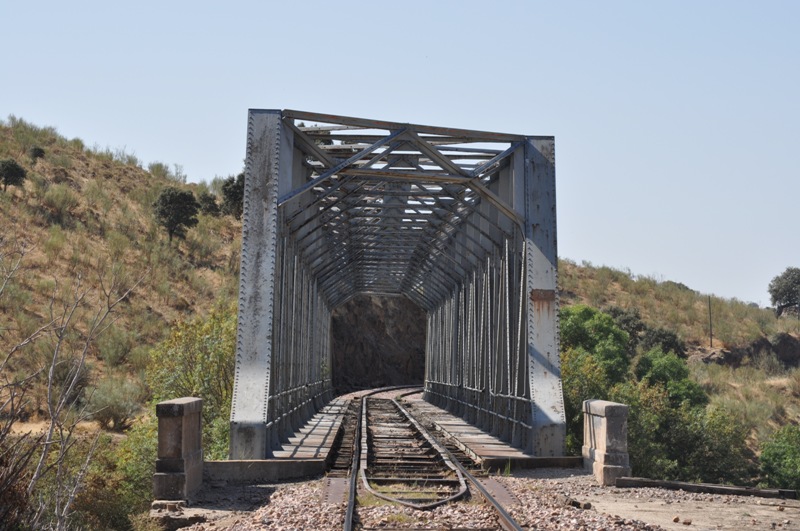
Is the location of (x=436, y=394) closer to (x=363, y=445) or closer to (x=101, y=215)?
(x=363, y=445)

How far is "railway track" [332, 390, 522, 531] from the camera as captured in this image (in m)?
9.26

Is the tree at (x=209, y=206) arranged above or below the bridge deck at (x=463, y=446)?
above

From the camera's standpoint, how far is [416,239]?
23766mm

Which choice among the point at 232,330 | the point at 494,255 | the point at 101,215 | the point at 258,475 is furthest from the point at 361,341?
the point at 258,475

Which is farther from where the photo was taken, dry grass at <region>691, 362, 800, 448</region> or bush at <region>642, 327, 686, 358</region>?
bush at <region>642, 327, 686, 358</region>

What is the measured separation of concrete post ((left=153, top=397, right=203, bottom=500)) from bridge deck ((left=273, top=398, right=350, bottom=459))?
8.07ft

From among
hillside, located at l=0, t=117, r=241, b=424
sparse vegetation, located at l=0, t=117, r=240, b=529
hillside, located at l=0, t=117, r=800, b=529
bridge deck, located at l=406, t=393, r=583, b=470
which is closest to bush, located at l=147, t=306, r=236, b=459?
hillside, located at l=0, t=117, r=800, b=529

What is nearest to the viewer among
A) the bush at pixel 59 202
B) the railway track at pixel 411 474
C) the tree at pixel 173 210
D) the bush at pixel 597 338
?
the railway track at pixel 411 474

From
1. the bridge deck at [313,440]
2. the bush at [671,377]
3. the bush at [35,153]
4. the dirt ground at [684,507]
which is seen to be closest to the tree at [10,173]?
the bush at [35,153]

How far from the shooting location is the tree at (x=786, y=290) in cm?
7919

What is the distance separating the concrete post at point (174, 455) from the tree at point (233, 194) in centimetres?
4965

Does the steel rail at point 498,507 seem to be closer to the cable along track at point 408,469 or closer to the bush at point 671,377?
the cable along track at point 408,469

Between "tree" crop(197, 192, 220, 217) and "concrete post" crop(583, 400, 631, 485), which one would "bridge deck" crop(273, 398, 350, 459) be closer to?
"concrete post" crop(583, 400, 631, 485)

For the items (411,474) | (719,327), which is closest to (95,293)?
(411,474)
